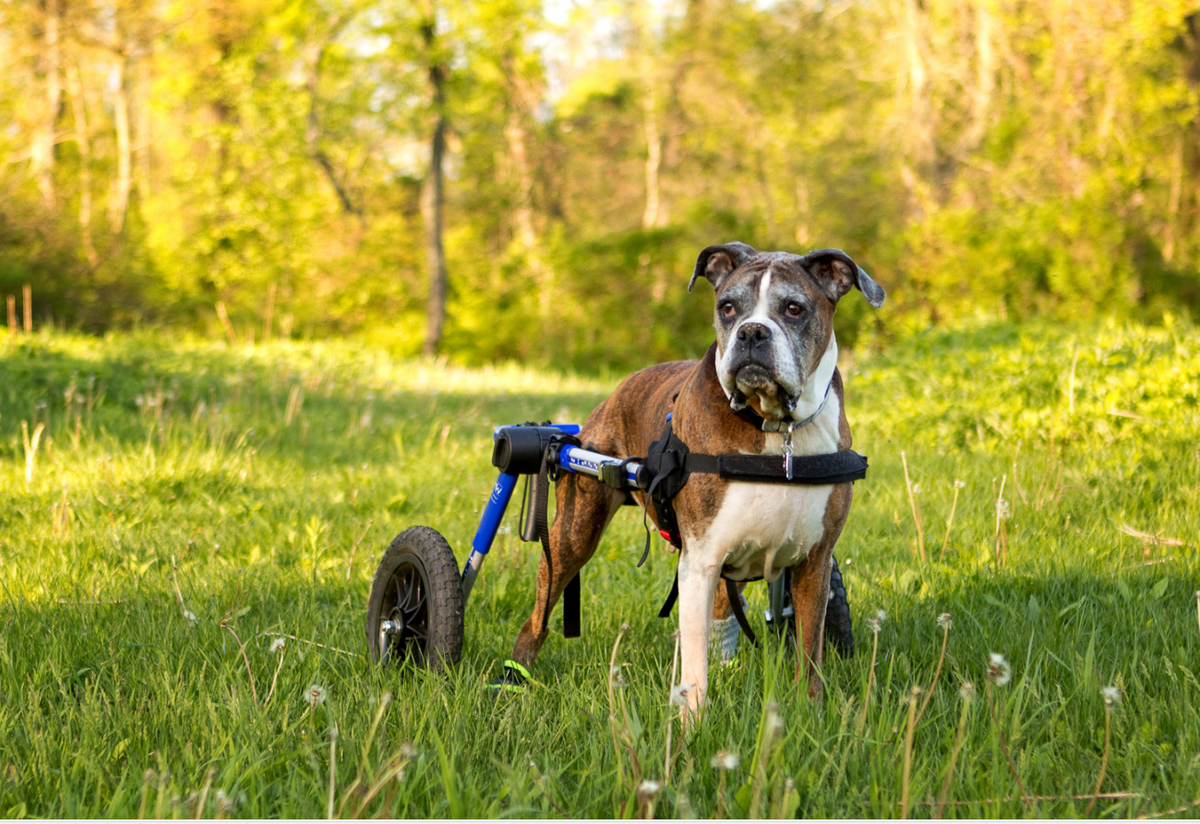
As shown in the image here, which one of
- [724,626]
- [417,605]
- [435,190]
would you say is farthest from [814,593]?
[435,190]

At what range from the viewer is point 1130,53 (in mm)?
13914

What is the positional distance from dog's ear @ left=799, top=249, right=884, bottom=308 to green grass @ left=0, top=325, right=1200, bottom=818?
118cm

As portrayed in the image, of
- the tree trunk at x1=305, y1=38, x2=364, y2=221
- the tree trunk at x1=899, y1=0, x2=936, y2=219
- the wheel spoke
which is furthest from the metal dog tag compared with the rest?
the tree trunk at x1=305, y1=38, x2=364, y2=221

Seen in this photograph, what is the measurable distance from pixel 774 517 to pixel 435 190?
63.1 ft

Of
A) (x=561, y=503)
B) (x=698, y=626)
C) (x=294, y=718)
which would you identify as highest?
(x=561, y=503)

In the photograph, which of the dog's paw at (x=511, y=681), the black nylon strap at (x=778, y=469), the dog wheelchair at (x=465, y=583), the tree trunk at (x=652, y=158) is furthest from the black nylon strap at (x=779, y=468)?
the tree trunk at (x=652, y=158)

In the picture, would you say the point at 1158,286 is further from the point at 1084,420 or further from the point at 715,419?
the point at 715,419

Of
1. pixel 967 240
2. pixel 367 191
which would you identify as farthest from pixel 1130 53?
pixel 367 191

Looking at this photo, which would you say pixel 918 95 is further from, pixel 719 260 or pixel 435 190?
pixel 719 260

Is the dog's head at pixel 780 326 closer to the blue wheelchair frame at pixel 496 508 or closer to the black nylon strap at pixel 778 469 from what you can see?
the black nylon strap at pixel 778 469

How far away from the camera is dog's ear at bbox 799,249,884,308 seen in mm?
2768

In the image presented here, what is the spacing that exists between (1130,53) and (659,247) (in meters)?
8.67

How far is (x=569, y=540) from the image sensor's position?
3.37m

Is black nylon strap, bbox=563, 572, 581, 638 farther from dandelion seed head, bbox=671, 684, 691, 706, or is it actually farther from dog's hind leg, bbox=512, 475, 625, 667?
dandelion seed head, bbox=671, 684, 691, 706
